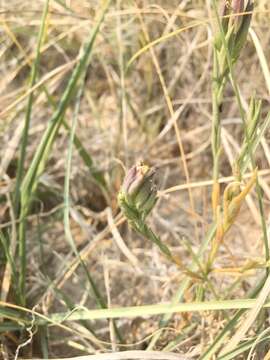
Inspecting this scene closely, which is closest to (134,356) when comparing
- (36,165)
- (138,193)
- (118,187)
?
(138,193)

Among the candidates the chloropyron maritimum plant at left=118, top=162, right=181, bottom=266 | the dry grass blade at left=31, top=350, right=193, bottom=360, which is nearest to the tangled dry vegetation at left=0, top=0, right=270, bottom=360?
the dry grass blade at left=31, top=350, right=193, bottom=360

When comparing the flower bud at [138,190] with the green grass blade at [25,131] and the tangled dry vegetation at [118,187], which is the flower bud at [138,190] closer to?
the tangled dry vegetation at [118,187]

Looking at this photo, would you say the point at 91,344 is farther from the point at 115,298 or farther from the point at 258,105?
the point at 258,105

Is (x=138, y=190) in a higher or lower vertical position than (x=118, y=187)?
higher

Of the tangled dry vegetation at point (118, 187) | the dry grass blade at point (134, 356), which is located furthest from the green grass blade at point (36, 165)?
the dry grass blade at point (134, 356)

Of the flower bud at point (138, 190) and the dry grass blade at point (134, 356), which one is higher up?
the flower bud at point (138, 190)

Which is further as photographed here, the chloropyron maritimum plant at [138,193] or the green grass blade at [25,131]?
the green grass blade at [25,131]

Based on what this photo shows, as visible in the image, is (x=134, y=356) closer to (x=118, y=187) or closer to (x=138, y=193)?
(x=138, y=193)

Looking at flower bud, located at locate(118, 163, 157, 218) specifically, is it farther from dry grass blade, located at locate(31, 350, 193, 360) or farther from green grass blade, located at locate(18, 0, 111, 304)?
green grass blade, located at locate(18, 0, 111, 304)

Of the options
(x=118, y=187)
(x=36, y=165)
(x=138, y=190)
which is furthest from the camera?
(x=118, y=187)
